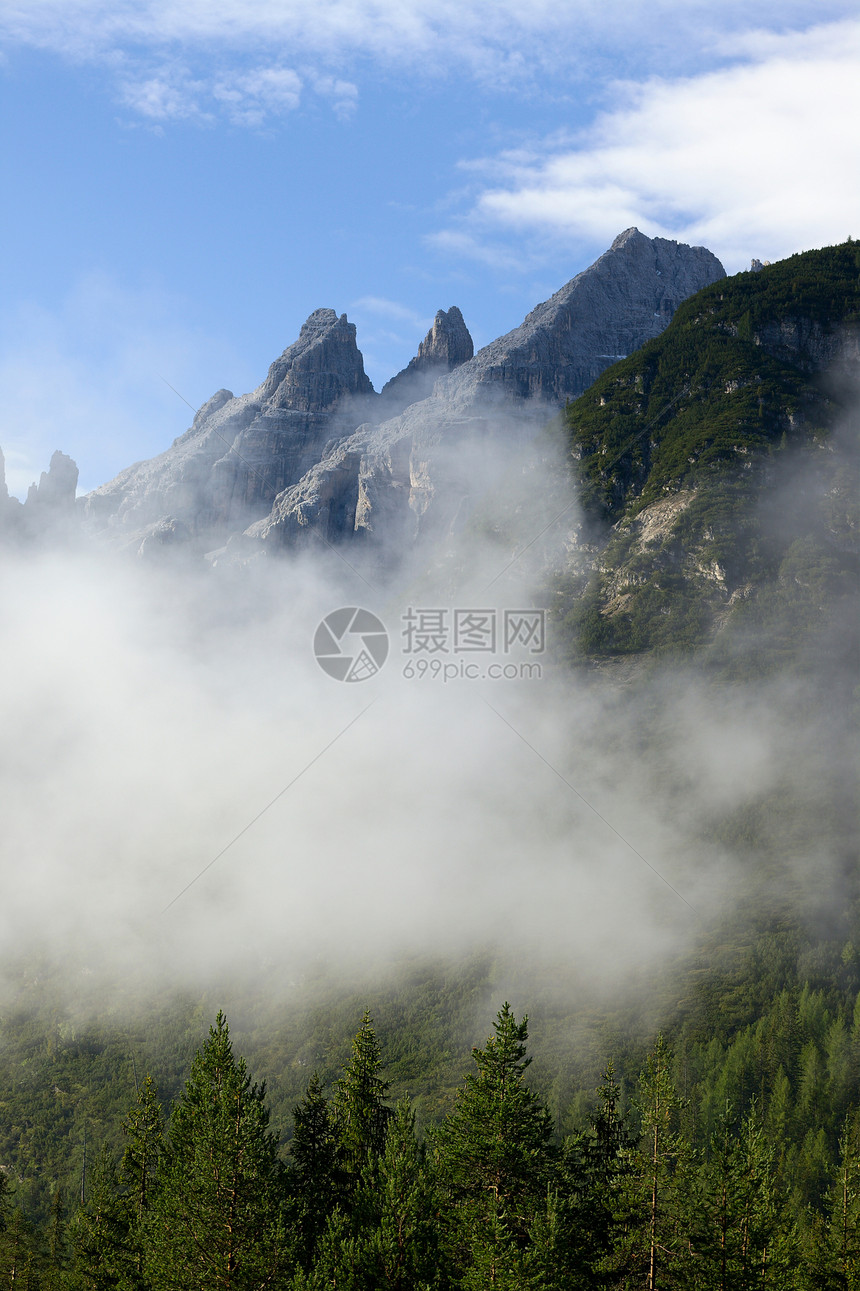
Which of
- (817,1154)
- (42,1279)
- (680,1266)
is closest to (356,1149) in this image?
(680,1266)

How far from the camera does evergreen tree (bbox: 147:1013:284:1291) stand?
55375mm

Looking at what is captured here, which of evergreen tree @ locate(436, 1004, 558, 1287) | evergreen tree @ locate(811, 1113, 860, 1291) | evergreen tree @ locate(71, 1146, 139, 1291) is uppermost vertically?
evergreen tree @ locate(436, 1004, 558, 1287)

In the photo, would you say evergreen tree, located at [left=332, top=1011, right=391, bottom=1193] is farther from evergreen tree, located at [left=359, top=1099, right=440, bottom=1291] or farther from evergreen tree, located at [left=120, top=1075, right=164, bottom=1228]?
evergreen tree, located at [left=120, top=1075, right=164, bottom=1228]

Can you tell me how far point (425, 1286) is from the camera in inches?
2144

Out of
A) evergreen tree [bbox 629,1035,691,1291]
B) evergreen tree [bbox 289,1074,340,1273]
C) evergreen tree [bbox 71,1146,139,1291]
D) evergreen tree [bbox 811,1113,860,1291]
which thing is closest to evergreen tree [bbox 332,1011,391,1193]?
evergreen tree [bbox 289,1074,340,1273]

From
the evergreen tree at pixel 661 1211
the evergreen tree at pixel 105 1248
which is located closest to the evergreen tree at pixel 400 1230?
the evergreen tree at pixel 661 1211

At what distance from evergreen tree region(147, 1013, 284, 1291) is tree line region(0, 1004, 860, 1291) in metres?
0.08

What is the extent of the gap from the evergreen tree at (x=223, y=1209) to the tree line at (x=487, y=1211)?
79mm

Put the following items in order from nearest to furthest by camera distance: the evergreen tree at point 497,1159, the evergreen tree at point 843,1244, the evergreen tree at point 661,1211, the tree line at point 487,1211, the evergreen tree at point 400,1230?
the tree line at point 487,1211, the evergreen tree at point 497,1159, the evergreen tree at point 661,1211, the evergreen tree at point 400,1230, the evergreen tree at point 843,1244

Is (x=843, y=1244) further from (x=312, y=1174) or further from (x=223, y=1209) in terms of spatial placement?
(x=223, y=1209)

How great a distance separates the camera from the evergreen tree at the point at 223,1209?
55375mm

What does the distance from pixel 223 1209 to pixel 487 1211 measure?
14727 millimetres

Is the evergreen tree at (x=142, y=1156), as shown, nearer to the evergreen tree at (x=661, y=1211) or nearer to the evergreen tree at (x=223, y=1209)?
the evergreen tree at (x=223, y=1209)

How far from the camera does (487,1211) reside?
56312 mm
